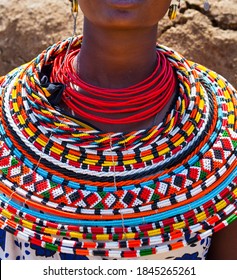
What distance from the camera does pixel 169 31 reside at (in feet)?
10.2

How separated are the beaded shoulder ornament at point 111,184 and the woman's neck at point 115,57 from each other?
5.2 inches

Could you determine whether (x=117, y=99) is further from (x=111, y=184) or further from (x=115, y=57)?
(x=111, y=184)

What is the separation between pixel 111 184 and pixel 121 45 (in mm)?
346

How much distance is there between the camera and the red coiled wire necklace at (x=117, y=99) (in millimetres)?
1521

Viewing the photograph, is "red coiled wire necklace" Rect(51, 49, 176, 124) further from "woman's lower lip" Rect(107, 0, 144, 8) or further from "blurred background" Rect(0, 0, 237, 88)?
"blurred background" Rect(0, 0, 237, 88)

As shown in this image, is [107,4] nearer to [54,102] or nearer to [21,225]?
[54,102]

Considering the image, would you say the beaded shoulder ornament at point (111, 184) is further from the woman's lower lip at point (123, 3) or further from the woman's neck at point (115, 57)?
the woman's lower lip at point (123, 3)

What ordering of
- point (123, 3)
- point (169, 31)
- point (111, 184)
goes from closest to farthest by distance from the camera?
point (123, 3)
point (111, 184)
point (169, 31)

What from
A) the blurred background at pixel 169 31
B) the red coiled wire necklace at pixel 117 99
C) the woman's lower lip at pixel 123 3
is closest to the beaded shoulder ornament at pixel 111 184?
the red coiled wire necklace at pixel 117 99

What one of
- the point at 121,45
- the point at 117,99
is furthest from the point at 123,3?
the point at 117,99

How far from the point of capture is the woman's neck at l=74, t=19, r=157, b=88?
1487 mm

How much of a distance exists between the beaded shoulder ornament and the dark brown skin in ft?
0.31

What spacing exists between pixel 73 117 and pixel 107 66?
0.16 metres

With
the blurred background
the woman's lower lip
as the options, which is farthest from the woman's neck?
the blurred background
